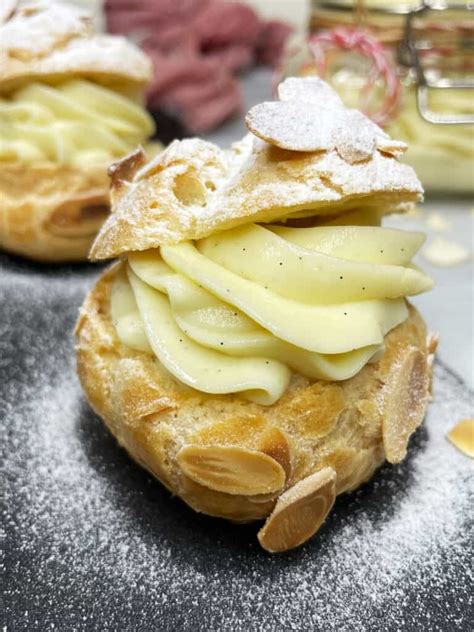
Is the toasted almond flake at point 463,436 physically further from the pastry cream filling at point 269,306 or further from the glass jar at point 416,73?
the glass jar at point 416,73

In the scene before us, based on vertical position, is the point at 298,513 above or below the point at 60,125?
below

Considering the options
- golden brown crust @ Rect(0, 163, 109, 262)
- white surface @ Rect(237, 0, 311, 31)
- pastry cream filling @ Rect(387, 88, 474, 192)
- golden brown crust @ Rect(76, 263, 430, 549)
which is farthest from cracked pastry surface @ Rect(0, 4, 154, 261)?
A: white surface @ Rect(237, 0, 311, 31)

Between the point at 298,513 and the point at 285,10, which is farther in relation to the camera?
the point at 285,10

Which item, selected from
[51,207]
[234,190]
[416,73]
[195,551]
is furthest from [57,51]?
[195,551]

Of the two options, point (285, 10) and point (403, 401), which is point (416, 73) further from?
point (285, 10)

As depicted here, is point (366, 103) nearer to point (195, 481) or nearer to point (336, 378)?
point (336, 378)

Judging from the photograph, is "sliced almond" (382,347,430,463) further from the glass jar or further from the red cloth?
the red cloth
